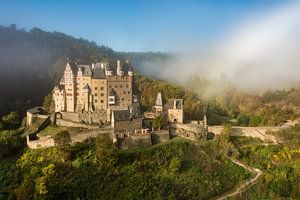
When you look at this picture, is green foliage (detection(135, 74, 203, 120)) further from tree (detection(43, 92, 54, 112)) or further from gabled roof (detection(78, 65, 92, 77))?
tree (detection(43, 92, 54, 112))

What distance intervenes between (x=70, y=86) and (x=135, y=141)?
43.8 feet

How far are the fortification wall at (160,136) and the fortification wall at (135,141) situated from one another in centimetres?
103

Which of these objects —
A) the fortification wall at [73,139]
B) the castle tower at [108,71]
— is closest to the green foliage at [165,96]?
the castle tower at [108,71]

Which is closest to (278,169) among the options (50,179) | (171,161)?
(171,161)

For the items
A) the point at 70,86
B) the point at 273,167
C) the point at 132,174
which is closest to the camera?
the point at 132,174

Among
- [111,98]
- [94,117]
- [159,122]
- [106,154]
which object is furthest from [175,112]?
[106,154]

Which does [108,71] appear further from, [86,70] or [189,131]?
[189,131]

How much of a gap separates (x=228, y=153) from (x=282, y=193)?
25.6 ft

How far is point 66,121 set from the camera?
50.2 m

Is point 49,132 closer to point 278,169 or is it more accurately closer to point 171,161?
point 171,161

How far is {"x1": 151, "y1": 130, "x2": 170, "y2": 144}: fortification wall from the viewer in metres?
47.1

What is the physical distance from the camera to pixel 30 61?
93625mm

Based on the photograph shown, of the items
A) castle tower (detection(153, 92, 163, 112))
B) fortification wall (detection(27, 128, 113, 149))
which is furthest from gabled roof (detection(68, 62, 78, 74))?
castle tower (detection(153, 92, 163, 112))

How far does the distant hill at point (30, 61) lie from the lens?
77.5m
